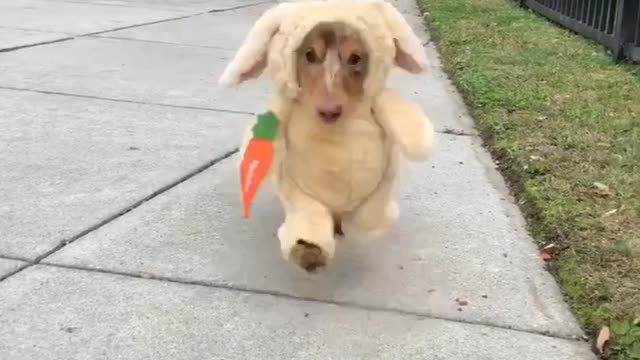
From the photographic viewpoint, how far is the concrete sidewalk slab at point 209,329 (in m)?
2.54

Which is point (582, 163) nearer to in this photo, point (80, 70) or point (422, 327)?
point (422, 327)

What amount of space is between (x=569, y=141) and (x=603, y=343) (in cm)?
212

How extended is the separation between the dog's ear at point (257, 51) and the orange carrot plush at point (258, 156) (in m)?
0.16

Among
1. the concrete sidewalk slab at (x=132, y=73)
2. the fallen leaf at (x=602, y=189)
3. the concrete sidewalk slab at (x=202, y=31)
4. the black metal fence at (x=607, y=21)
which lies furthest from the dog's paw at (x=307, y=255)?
the concrete sidewalk slab at (x=202, y=31)

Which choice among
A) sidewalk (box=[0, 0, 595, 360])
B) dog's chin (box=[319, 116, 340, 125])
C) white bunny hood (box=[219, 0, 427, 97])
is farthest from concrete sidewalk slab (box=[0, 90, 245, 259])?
dog's chin (box=[319, 116, 340, 125])

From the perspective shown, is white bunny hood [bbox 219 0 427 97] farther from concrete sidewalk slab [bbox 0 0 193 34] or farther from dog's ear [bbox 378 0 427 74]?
concrete sidewalk slab [bbox 0 0 193 34]

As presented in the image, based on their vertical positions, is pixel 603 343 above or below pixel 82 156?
above

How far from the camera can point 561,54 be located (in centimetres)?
750

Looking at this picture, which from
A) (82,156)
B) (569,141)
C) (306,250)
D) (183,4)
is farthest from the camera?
(183,4)

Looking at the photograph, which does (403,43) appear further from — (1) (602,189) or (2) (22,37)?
(2) (22,37)

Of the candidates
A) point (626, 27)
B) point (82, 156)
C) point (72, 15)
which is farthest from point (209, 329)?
point (72, 15)

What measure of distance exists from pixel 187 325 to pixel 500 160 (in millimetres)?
2301

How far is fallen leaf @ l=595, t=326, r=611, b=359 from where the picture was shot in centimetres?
258

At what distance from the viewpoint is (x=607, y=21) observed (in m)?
7.82
